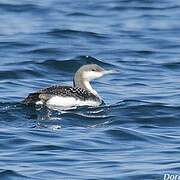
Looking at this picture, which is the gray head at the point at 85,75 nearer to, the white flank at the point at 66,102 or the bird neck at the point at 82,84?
the bird neck at the point at 82,84

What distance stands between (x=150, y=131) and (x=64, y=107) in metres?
1.93

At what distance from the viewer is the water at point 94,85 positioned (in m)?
14.5

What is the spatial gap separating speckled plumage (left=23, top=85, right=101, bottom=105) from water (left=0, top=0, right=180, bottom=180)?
0.69ft

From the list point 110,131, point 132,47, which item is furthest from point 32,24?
point 110,131

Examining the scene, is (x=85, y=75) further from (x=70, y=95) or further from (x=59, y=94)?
(x=59, y=94)

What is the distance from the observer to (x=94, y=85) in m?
21.5

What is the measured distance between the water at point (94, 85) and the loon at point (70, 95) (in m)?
0.20

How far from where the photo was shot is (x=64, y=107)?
59.5 feet

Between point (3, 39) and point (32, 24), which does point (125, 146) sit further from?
point (32, 24)

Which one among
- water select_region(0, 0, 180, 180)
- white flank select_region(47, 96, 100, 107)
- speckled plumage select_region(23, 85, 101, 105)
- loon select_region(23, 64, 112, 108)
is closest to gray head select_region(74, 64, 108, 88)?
loon select_region(23, 64, 112, 108)

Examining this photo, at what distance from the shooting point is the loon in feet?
58.6

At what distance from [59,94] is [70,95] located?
265 millimetres

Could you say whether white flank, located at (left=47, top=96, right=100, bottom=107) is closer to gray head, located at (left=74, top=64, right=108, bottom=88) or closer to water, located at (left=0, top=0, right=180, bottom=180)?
water, located at (left=0, top=0, right=180, bottom=180)

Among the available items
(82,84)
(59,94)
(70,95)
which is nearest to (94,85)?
(82,84)
